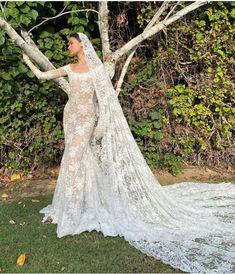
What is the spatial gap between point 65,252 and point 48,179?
289 cm

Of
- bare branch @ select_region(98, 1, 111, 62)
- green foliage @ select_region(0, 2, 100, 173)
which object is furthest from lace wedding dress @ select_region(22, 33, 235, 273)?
green foliage @ select_region(0, 2, 100, 173)

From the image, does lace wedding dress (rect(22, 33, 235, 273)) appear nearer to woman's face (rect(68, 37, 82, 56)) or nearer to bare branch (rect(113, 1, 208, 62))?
woman's face (rect(68, 37, 82, 56))

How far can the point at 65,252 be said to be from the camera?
4.20 meters

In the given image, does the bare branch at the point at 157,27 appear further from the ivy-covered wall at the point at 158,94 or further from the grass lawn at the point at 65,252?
the grass lawn at the point at 65,252

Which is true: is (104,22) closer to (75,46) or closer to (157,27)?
(157,27)

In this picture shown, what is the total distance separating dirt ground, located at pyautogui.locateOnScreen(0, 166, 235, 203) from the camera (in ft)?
20.9

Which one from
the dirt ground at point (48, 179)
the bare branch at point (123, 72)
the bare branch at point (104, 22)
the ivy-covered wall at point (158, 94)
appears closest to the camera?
the bare branch at point (104, 22)

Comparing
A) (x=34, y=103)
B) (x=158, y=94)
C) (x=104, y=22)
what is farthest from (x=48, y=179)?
(x=104, y=22)

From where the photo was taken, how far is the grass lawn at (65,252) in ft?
12.8

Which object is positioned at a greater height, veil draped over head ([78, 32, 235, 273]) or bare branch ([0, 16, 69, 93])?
bare branch ([0, 16, 69, 93])

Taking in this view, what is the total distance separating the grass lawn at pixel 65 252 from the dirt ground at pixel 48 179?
127 cm

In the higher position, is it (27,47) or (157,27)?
(157,27)

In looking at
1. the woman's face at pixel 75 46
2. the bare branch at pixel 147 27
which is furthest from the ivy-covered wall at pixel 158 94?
the woman's face at pixel 75 46

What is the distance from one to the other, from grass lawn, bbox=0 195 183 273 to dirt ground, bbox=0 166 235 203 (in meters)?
1.27
